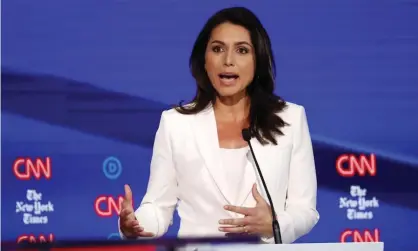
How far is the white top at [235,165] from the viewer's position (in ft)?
9.39

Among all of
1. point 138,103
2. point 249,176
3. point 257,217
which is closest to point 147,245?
point 257,217

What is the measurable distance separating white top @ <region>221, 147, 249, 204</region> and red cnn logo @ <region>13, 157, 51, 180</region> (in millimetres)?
849

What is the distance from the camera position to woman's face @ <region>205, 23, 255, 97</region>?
3.04m

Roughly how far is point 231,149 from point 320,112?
618 millimetres

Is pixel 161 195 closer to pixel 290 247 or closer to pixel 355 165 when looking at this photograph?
pixel 355 165

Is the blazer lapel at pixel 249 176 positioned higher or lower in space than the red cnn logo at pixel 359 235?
higher

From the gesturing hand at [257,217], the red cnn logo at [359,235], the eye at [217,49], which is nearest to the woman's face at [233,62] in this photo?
the eye at [217,49]

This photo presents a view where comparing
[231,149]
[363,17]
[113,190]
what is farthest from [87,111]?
[363,17]

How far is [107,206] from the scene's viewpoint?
3361 mm

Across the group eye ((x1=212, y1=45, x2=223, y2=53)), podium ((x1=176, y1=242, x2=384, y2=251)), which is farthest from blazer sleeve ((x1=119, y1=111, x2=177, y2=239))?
podium ((x1=176, y1=242, x2=384, y2=251))

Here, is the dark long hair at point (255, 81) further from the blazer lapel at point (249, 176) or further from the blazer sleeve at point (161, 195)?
the blazer sleeve at point (161, 195)

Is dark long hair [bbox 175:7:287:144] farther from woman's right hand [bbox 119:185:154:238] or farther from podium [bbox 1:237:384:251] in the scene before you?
podium [bbox 1:237:384:251]

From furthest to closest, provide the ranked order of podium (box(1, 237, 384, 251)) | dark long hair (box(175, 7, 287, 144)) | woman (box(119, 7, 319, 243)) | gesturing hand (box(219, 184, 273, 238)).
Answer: dark long hair (box(175, 7, 287, 144))
woman (box(119, 7, 319, 243))
gesturing hand (box(219, 184, 273, 238))
podium (box(1, 237, 384, 251))

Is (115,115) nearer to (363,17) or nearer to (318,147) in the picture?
(318,147)
